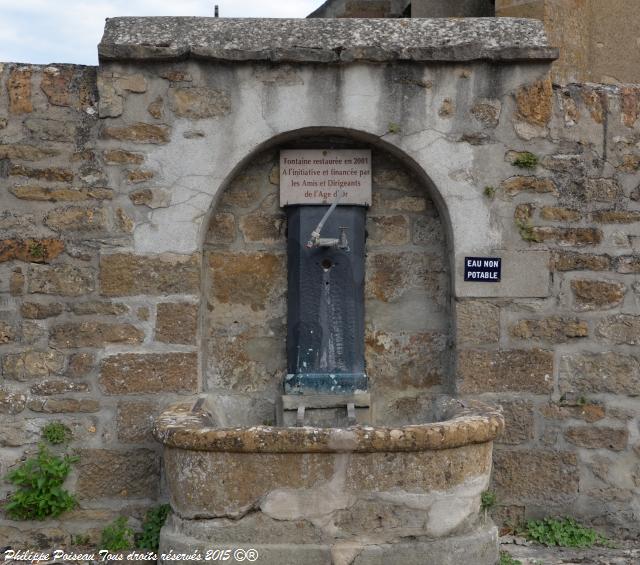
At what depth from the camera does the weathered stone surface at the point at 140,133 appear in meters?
4.43

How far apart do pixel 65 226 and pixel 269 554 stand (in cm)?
192

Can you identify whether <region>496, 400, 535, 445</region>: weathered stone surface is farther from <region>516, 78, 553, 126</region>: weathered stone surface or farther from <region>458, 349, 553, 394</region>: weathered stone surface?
→ <region>516, 78, 553, 126</region>: weathered stone surface

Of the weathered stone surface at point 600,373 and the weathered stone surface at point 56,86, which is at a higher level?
the weathered stone surface at point 56,86

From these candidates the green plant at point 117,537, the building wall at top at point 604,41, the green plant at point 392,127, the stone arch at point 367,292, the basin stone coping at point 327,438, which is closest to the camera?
the basin stone coping at point 327,438

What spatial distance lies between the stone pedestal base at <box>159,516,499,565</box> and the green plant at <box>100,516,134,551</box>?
23.2 inches

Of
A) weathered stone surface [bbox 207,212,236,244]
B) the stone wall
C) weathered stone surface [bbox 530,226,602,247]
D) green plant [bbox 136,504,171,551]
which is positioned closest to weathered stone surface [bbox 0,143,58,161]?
the stone wall

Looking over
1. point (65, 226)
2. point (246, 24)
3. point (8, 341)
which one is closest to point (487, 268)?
point (246, 24)

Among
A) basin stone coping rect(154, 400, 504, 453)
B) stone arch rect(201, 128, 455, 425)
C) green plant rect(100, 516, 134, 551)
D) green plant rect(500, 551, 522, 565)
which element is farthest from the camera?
stone arch rect(201, 128, 455, 425)

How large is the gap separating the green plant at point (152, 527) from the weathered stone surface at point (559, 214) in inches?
93.5

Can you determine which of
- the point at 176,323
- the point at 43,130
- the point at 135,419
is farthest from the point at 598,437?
the point at 43,130

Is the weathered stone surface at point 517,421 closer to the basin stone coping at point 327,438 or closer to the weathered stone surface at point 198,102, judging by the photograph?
the basin stone coping at point 327,438

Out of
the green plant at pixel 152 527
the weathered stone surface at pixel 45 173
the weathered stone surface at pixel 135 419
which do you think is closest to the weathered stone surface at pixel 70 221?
the weathered stone surface at pixel 45 173

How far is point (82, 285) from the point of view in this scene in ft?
14.5

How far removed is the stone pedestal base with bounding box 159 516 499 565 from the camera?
3.60m
